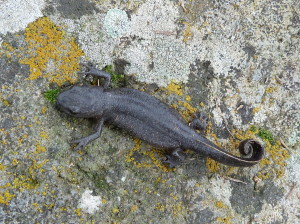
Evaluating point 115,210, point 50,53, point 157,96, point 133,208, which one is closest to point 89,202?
point 115,210

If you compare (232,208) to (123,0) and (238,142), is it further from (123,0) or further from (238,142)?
(123,0)

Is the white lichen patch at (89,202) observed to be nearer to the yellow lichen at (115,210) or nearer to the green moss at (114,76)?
the yellow lichen at (115,210)

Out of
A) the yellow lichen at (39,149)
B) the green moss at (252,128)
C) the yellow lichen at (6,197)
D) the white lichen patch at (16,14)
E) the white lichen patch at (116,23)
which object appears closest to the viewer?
the yellow lichen at (6,197)

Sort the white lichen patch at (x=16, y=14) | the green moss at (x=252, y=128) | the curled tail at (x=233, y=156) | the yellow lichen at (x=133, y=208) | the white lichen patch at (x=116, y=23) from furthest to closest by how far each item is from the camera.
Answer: the green moss at (x=252, y=128)
the white lichen patch at (x=116, y=23)
the curled tail at (x=233, y=156)
the yellow lichen at (x=133, y=208)
the white lichen patch at (x=16, y=14)

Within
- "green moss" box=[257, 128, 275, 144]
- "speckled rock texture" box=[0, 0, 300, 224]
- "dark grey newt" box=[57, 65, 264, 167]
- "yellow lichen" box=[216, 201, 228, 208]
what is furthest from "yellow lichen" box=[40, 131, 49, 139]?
"green moss" box=[257, 128, 275, 144]

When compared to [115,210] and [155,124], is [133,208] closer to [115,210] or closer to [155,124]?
[115,210]

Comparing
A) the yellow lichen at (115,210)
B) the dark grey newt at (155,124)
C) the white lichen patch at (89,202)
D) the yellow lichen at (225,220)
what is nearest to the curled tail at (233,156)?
the dark grey newt at (155,124)
